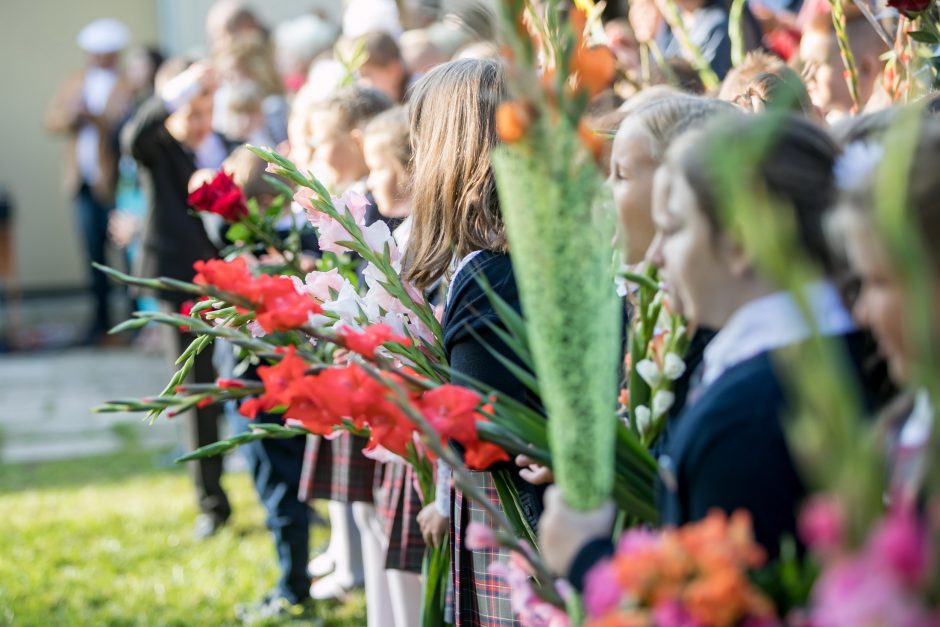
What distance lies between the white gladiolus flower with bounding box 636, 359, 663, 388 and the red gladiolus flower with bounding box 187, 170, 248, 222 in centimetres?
159

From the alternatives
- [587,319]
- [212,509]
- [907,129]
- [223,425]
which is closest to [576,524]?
[587,319]

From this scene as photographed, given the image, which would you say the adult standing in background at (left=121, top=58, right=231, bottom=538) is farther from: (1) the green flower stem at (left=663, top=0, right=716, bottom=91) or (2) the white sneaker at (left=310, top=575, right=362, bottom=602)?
(1) the green flower stem at (left=663, top=0, right=716, bottom=91)

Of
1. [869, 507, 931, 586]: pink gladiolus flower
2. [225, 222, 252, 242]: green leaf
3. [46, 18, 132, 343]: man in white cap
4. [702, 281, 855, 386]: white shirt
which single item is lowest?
[869, 507, 931, 586]: pink gladiolus flower

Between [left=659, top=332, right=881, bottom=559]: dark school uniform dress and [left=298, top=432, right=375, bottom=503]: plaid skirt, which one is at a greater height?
[left=659, top=332, right=881, bottom=559]: dark school uniform dress

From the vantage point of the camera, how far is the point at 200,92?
16.8ft

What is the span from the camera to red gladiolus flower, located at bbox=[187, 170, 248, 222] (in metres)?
3.10

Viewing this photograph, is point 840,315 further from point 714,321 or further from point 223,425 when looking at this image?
point 223,425

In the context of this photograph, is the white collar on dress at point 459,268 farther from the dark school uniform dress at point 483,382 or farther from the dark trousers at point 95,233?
the dark trousers at point 95,233

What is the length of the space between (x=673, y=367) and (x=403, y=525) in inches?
58.6

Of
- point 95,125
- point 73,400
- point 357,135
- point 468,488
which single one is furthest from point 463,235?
point 95,125

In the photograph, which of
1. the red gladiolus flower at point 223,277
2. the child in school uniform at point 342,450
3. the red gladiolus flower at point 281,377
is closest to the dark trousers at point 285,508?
the child in school uniform at point 342,450

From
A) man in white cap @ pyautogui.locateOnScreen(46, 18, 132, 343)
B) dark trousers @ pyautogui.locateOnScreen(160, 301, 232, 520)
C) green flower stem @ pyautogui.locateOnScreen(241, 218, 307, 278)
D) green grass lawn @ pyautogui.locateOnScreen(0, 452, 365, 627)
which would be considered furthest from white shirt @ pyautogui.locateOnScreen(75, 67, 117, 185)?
green flower stem @ pyautogui.locateOnScreen(241, 218, 307, 278)

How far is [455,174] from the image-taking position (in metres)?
2.39

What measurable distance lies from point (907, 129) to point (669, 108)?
0.83m
